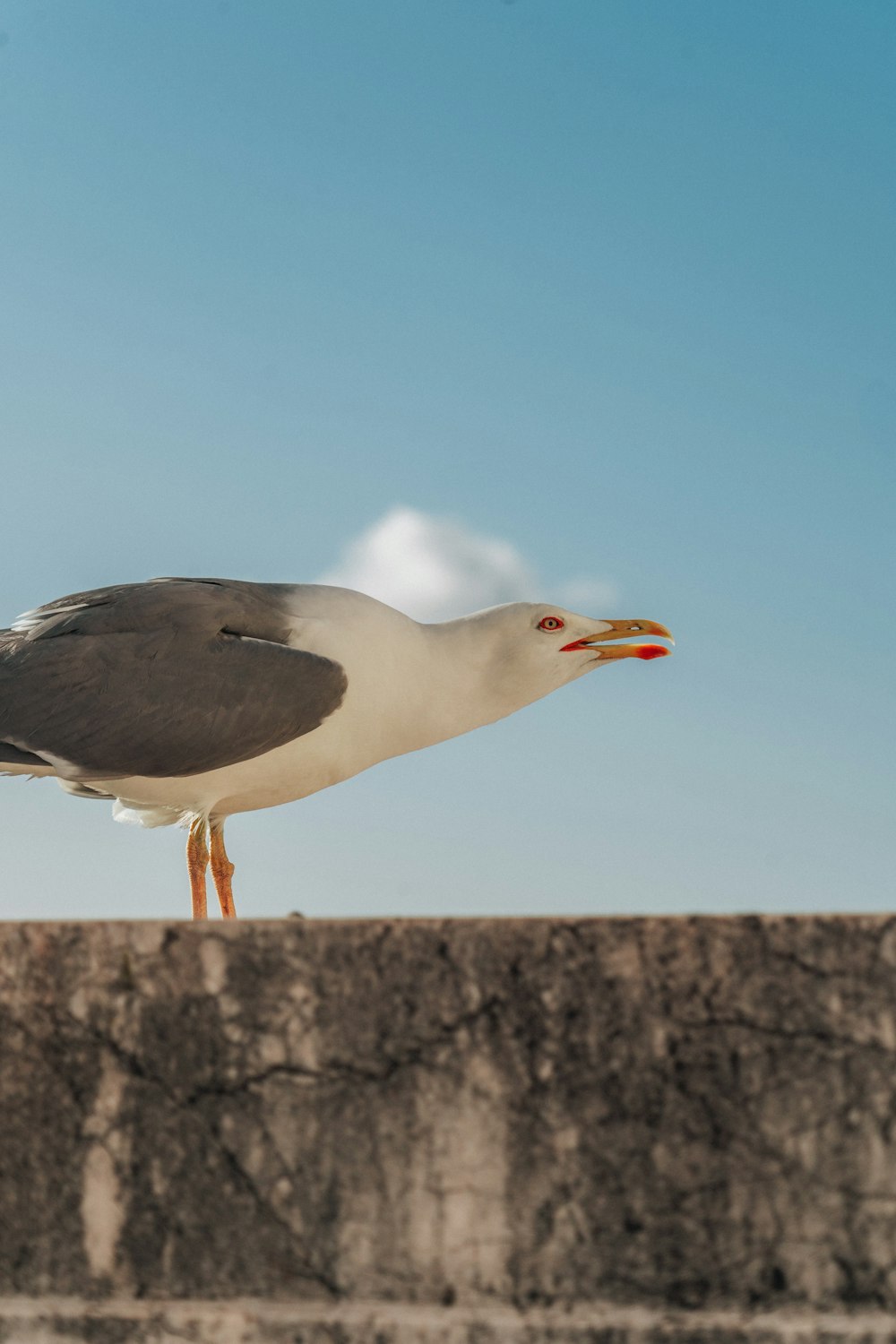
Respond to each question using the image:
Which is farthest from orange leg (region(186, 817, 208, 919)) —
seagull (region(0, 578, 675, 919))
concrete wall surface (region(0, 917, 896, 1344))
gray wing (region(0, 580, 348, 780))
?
concrete wall surface (region(0, 917, 896, 1344))

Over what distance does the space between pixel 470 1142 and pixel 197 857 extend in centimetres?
349

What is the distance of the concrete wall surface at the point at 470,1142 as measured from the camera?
320cm

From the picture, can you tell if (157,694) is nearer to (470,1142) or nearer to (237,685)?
(237,685)

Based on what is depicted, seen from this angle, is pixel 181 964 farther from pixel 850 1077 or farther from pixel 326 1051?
pixel 850 1077

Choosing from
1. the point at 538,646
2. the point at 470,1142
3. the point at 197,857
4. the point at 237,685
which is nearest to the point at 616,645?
the point at 538,646

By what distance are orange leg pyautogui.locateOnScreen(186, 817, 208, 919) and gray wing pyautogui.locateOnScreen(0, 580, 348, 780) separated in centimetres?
50

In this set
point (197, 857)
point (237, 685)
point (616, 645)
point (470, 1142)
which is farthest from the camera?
point (616, 645)

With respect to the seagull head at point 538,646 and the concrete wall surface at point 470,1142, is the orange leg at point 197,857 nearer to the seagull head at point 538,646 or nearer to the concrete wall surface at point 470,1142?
the seagull head at point 538,646

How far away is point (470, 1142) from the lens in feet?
10.7

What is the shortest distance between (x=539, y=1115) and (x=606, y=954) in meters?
0.42

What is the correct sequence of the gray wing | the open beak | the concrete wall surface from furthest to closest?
the open beak
the gray wing
the concrete wall surface

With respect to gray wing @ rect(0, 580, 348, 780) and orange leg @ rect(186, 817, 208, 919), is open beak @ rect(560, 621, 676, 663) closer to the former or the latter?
gray wing @ rect(0, 580, 348, 780)

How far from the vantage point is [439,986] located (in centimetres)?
329

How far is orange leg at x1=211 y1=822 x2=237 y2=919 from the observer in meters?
6.48
